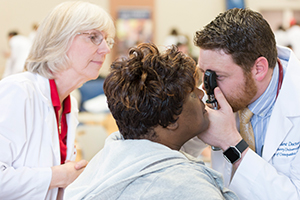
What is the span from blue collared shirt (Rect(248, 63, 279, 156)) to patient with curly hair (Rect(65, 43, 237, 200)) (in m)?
0.56

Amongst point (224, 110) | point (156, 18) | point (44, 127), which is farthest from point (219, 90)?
point (156, 18)

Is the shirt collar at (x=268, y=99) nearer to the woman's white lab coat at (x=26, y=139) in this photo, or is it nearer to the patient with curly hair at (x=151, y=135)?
the patient with curly hair at (x=151, y=135)

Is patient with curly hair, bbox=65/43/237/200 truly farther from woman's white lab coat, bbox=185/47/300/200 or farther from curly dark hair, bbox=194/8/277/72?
curly dark hair, bbox=194/8/277/72

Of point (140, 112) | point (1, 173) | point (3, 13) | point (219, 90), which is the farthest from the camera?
point (3, 13)

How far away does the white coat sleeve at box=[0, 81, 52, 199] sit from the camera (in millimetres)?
1306

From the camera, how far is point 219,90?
1.38 metres

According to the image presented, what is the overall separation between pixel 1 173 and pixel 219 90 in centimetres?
100

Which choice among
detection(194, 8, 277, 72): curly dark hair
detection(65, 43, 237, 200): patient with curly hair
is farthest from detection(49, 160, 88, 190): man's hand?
detection(194, 8, 277, 72): curly dark hair

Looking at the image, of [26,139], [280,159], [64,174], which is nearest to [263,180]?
[280,159]

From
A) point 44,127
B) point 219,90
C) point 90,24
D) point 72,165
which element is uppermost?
point 90,24

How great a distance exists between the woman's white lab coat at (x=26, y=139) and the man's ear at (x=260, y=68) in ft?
3.33

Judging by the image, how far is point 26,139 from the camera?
4.48 ft

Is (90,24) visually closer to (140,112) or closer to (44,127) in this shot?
(44,127)

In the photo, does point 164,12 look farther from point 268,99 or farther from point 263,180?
point 263,180
